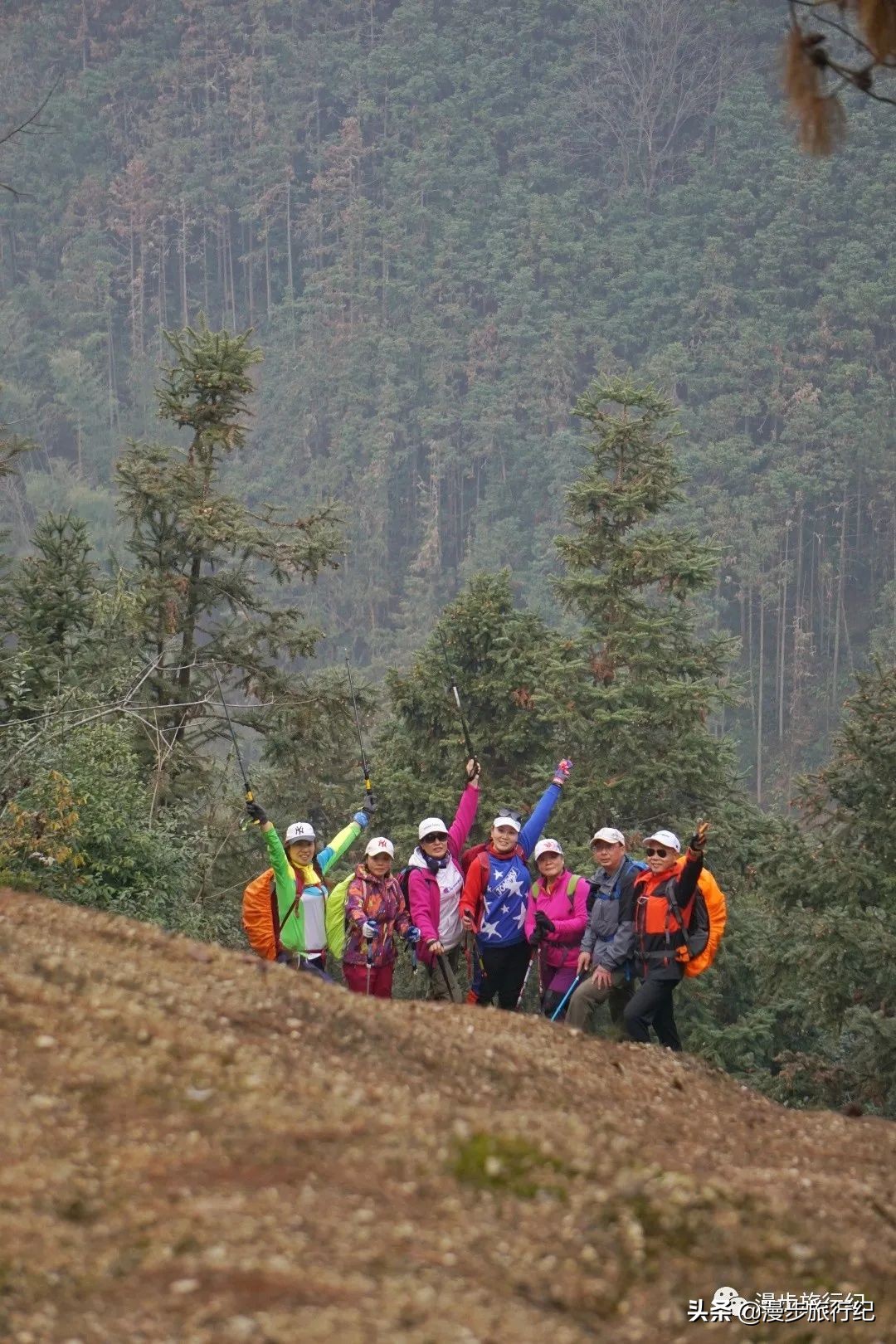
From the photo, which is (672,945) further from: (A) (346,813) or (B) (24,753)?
(A) (346,813)

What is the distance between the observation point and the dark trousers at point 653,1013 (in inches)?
339

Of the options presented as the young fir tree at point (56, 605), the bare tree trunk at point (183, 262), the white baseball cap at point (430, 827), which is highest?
the bare tree trunk at point (183, 262)

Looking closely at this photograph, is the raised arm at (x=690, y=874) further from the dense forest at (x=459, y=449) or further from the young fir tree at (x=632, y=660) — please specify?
the young fir tree at (x=632, y=660)

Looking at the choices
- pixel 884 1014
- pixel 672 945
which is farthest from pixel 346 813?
pixel 672 945

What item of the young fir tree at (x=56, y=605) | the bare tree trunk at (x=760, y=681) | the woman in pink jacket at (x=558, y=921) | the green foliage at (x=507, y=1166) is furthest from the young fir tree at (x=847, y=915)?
the bare tree trunk at (x=760, y=681)

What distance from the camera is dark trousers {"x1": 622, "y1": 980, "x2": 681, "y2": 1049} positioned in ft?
28.2

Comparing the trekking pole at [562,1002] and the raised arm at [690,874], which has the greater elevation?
the raised arm at [690,874]

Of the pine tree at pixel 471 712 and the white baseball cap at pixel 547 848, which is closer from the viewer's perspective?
the white baseball cap at pixel 547 848

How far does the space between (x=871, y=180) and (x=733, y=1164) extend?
9735 centimetres

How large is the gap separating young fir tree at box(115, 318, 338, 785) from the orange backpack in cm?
972

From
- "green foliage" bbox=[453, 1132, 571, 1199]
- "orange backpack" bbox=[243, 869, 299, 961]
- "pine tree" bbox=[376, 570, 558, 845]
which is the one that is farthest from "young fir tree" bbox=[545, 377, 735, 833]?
"green foliage" bbox=[453, 1132, 571, 1199]

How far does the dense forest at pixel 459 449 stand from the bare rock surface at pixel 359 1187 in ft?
17.8

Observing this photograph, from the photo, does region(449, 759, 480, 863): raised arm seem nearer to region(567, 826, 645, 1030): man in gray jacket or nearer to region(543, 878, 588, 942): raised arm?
region(543, 878, 588, 942): raised arm

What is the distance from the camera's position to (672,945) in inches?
336
